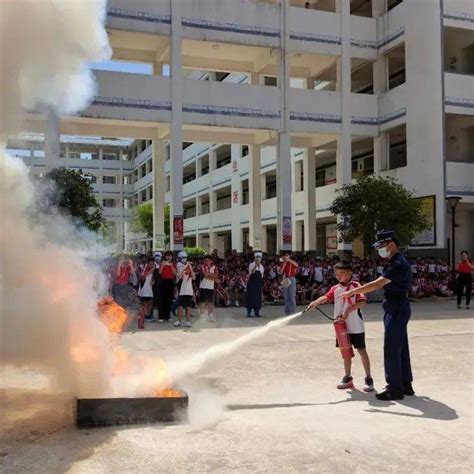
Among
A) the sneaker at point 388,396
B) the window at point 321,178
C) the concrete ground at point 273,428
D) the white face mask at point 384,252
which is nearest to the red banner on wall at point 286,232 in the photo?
the window at point 321,178

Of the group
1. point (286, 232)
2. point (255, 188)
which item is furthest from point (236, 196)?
point (286, 232)

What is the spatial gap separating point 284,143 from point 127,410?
1761 centimetres

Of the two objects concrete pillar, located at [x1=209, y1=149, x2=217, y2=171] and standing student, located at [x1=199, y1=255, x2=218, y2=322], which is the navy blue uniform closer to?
standing student, located at [x1=199, y1=255, x2=218, y2=322]

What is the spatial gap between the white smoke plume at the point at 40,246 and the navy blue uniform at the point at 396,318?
2.93m

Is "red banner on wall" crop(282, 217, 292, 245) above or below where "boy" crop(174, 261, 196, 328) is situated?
above

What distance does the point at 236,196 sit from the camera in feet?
123

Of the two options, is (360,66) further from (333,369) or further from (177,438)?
(177,438)

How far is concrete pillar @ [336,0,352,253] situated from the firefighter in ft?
53.3

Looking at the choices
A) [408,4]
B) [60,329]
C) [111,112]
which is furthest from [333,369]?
[408,4]

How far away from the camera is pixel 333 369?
298 inches

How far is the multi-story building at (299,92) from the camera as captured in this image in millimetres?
20188

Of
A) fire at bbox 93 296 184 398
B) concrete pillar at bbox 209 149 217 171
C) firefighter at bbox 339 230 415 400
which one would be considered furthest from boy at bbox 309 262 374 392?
concrete pillar at bbox 209 149 217 171

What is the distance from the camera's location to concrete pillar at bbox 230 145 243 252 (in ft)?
121

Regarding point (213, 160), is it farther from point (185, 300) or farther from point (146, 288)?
point (185, 300)
